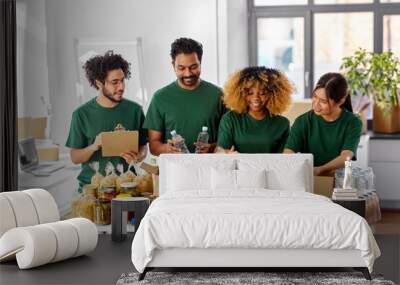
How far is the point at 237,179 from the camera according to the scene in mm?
7137

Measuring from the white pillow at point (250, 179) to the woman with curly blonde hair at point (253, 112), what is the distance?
505 millimetres

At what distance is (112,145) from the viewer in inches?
326

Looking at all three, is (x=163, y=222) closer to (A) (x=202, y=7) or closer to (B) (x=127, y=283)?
(B) (x=127, y=283)

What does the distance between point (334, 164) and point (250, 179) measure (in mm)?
970

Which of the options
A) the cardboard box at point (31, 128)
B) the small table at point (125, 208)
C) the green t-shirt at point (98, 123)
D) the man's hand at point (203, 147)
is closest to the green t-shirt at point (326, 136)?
the man's hand at point (203, 147)

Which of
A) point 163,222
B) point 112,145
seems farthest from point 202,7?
point 163,222

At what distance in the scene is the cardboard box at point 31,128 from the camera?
28.6ft

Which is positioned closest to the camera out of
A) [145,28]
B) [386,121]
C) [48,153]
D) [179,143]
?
[179,143]

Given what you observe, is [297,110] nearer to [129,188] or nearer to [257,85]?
[257,85]

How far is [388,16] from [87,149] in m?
3.71

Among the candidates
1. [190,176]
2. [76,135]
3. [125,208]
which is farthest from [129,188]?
[190,176]

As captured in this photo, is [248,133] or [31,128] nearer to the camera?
[248,133]

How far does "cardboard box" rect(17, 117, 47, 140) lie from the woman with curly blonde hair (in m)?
1.91

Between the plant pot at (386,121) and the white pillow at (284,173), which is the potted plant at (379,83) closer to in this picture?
the plant pot at (386,121)
